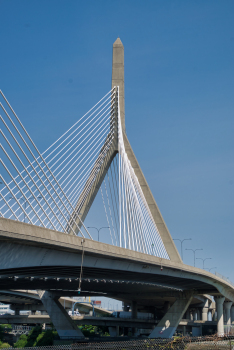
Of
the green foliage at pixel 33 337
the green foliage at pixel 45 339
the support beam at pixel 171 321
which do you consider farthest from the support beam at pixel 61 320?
the support beam at pixel 171 321

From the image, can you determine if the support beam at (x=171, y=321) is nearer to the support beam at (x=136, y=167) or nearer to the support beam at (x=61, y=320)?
the support beam at (x=61, y=320)

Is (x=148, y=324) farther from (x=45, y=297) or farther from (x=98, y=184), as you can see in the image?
(x=98, y=184)

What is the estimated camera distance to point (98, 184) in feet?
151

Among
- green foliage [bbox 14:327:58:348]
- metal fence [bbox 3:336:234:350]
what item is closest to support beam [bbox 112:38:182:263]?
green foliage [bbox 14:327:58:348]

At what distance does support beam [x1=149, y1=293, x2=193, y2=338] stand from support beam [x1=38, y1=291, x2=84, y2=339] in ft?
32.4

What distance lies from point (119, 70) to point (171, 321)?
3161cm

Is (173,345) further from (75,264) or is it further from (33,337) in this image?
(33,337)

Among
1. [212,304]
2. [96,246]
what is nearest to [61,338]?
[96,246]

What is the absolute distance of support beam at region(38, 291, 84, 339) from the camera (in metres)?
61.3

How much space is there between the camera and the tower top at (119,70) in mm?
50719

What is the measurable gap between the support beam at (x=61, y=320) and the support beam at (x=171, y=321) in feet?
32.4

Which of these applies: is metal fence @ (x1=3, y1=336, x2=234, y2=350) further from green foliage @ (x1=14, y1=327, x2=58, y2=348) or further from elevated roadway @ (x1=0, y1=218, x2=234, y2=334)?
green foliage @ (x1=14, y1=327, x2=58, y2=348)

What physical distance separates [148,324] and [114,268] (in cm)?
5775

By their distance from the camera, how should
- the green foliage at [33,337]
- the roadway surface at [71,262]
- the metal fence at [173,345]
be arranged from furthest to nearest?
the green foliage at [33,337] < the roadway surface at [71,262] < the metal fence at [173,345]
